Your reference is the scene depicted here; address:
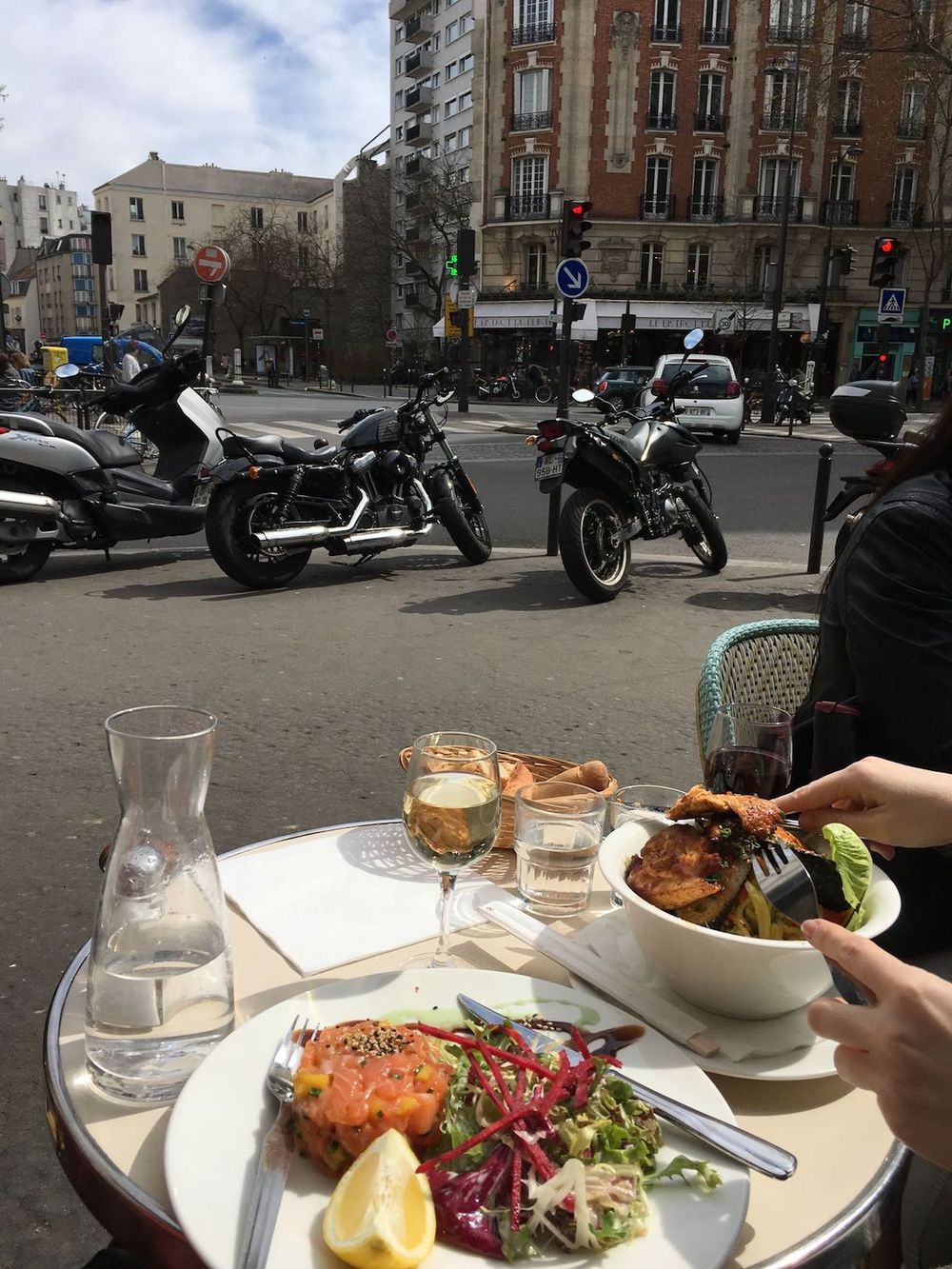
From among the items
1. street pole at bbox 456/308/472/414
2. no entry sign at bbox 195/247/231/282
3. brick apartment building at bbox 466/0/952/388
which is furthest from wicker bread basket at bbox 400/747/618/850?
brick apartment building at bbox 466/0/952/388

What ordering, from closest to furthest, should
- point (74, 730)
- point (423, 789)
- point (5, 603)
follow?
point (423, 789) → point (74, 730) → point (5, 603)

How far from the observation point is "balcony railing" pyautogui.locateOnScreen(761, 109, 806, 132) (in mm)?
43094

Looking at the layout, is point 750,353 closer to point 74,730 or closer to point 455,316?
point 455,316

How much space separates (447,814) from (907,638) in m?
0.91

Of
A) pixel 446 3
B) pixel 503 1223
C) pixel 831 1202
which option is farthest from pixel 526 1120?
pixel 446 3

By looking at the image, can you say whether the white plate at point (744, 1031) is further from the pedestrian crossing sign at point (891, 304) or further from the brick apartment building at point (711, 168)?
the brick apartment building at point (711, 168)

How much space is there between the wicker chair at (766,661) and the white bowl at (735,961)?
4.07 ft

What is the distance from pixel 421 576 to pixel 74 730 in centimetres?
370

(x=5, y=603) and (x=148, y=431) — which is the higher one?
(x=148, y=431)

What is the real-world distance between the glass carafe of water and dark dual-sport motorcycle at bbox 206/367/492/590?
601 cm

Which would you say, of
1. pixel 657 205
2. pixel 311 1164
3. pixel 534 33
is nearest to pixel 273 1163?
pixel 311 1164

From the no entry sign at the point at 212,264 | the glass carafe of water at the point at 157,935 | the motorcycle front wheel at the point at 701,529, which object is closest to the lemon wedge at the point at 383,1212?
the glass carafe of water at the point at 157,935

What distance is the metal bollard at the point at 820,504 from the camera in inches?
314

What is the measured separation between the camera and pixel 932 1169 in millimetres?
1322
